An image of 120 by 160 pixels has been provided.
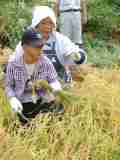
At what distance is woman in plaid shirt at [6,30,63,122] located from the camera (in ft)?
14.0

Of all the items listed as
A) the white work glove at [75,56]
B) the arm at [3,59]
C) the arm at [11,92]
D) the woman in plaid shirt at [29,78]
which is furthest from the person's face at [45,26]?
the arm at [3,59]

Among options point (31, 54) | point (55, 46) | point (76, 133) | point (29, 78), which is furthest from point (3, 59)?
point (76, 133)

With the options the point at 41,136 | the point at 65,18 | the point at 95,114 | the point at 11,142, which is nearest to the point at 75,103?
the point at 95,114

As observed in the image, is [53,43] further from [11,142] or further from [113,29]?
[113,29]

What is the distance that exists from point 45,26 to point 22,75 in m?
0.56

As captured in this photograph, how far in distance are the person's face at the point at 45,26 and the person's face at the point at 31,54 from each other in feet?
1.56

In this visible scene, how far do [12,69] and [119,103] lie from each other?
1.01 m

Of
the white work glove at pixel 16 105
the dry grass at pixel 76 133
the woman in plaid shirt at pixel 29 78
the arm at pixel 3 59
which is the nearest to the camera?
the dry grass at pixel 76 133

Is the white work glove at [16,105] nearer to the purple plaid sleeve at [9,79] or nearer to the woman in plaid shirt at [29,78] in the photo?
the woman in plaid shirt at [29,78]

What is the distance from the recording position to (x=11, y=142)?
381 cm

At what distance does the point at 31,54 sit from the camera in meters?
4.22

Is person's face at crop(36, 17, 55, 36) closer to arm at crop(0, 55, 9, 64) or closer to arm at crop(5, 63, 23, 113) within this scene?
arm at crop(5, 63, 23, 113)

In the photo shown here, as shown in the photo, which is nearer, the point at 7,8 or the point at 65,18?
the point at 65,18

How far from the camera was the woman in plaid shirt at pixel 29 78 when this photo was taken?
426 centimetres
